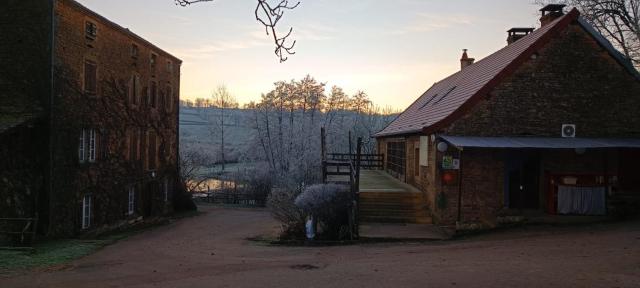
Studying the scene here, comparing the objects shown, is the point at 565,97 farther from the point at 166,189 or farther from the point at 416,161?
the point at 166,189

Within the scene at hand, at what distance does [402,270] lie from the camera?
31.1ft

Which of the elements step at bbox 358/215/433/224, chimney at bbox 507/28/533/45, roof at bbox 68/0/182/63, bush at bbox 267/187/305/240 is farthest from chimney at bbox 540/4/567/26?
roof at bbox 68/0/182/63

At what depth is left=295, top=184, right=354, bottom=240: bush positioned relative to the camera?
51.7 ft

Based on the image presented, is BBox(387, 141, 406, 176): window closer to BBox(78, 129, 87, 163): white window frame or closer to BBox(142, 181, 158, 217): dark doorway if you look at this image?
BBox(142, 181, 158, 217): dark doorway

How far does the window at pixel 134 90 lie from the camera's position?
2331 centimetres

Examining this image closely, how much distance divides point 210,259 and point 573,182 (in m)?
11.6

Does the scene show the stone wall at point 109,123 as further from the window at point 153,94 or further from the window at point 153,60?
the window at point 153,94

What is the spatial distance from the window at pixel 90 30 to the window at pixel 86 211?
592 cm

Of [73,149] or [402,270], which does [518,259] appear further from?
[73,149]

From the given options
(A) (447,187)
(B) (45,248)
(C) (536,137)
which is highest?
(C) (536,137)

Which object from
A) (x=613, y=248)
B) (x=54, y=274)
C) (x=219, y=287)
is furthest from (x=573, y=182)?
(x=54, y=274)

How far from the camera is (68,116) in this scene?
694 inches

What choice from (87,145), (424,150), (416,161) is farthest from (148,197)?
(424,150)

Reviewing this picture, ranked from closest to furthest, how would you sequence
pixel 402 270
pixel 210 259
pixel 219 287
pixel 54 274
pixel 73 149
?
pixel 219 287, pixel 402 270, pixel 54 274, pixel 210 259, pixel 73 149
